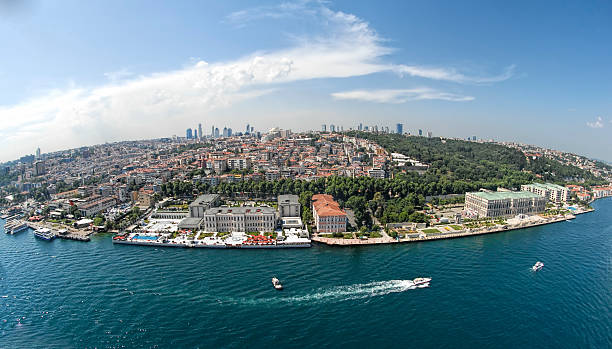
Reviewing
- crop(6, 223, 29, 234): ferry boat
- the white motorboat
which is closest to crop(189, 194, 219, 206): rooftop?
the white motorboat

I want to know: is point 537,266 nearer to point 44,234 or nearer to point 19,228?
point 44,234

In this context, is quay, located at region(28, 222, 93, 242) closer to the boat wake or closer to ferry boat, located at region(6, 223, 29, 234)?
ferry boat, located at region(6, 223, 29, 234)

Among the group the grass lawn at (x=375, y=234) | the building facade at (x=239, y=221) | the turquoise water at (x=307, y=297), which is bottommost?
the turquoise water at (x=307, y=297)

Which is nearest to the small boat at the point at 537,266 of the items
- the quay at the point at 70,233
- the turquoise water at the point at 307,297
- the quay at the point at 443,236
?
the turquoise water at the point at 307,297

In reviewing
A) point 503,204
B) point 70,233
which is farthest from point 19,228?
point 503,204

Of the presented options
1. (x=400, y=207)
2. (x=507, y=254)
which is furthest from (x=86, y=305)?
(x=507, y=254)

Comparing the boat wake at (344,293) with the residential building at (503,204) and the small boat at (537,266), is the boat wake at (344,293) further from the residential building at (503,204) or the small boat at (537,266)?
the residential building at (503,204)
